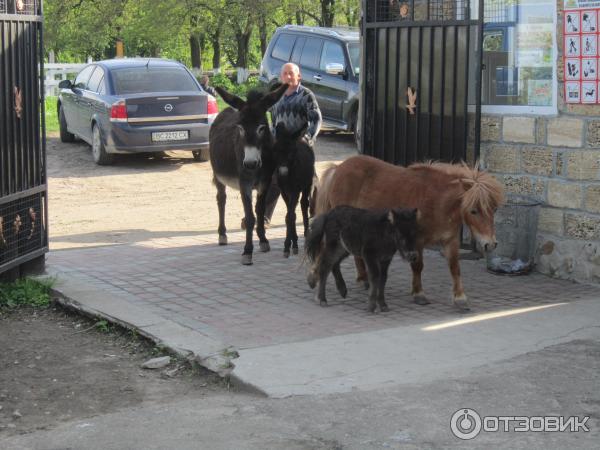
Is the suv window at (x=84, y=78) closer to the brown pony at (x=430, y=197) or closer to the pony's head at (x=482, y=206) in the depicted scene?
→ the brown pony at (x=430, y=197)

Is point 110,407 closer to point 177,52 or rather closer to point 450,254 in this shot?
point 450,254

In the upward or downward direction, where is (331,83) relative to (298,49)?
downward

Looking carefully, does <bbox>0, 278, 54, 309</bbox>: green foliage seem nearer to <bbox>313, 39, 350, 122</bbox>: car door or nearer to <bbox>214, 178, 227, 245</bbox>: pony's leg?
<bbox>214, 178, 227, 245</bbox>: pony's leg

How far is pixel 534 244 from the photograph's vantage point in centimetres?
956

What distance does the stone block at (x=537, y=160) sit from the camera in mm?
9430

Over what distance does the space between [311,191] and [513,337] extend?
13.9 feet

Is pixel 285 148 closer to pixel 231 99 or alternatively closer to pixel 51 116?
pixel 231 99

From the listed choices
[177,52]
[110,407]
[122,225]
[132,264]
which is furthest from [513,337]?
[177,52]

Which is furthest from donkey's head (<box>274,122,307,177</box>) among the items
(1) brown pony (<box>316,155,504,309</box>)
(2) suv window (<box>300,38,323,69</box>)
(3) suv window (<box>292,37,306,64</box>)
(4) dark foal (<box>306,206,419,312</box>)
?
(3) suv window (<box>292,37,306,64</box>)

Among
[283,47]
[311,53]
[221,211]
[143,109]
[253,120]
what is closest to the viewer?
[253,120]

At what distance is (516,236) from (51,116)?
64.1 ft

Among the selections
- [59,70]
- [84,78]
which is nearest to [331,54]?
[84,78]

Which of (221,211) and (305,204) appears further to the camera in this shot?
(221,211)

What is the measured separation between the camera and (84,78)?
1953cm
